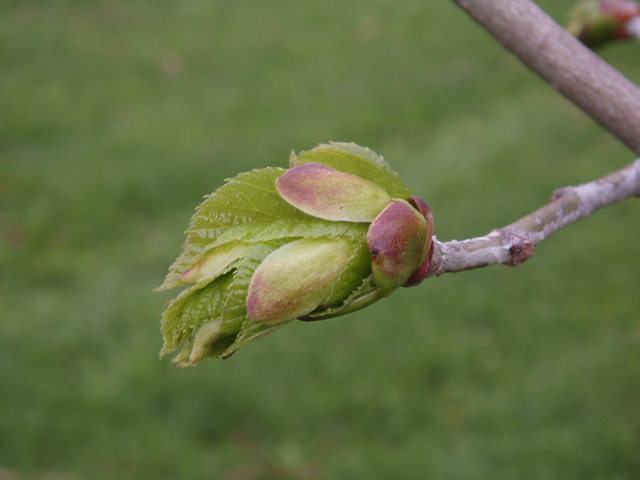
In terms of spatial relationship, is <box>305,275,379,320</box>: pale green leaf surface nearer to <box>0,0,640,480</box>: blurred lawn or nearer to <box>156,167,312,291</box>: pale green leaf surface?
<box>156,167,312,291</box>: pale green leaf surface

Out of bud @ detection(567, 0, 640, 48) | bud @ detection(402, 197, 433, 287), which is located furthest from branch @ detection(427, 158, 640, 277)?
bud @ detection(567, 0, 640, 48)

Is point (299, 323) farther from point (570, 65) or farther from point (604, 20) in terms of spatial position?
point (570, 65)

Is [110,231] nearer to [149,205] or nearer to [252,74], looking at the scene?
[149,205]

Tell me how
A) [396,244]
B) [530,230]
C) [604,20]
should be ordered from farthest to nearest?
1. [604,20]
2. [530,230]
3. [396,244]

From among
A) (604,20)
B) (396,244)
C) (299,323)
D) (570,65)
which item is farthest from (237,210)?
(299,323)

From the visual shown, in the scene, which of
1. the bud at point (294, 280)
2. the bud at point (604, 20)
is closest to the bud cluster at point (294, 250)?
the bud at point (294, 280)

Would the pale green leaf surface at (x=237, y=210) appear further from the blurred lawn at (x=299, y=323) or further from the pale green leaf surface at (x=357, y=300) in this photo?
the blurred lawn at (x=299, y=323)

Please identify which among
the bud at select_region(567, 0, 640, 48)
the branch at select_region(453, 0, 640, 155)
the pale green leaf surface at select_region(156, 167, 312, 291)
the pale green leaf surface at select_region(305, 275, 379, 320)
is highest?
the bud at select_region(567, 0, 640, 48)
